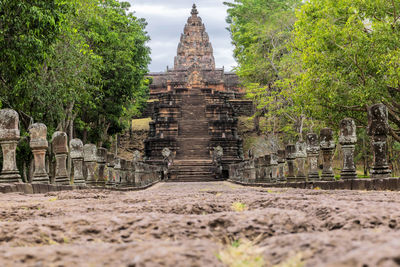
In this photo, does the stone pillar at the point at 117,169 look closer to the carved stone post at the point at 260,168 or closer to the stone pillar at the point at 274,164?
the stone pillar at the point at 274,164

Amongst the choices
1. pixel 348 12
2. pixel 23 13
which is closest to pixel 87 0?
pixel 23 13

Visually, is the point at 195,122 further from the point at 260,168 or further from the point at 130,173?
the point at 130,173

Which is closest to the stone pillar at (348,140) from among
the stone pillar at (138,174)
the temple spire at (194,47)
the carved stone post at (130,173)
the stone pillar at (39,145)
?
the stone pillar at (39,145)

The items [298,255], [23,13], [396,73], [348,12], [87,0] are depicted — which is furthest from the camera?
[87,0]

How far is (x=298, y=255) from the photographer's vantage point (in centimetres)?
137

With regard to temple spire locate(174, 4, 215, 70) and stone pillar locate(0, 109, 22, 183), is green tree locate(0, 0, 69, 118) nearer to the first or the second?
stone pillar locate(0, 109, 22, 183)

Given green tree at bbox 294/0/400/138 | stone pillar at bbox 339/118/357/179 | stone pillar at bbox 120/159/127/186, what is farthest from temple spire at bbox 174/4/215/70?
stone pillar at bbox 339/118/357/179

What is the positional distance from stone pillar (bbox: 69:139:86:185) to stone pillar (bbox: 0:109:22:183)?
7.37ft

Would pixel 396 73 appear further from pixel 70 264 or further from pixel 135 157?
pixel 135 157

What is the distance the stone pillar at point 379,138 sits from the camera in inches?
244

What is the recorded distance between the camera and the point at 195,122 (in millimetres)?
35875

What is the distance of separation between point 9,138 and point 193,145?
24890 mm

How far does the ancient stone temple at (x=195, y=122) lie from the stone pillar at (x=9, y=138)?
1747 centimetres

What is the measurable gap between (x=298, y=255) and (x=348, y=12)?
1437cm
